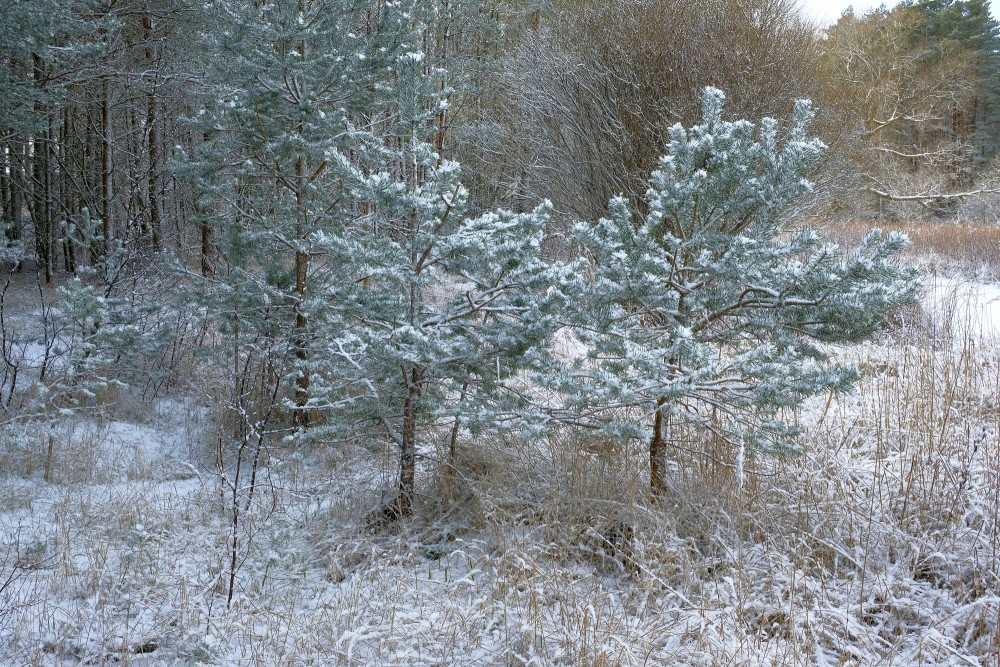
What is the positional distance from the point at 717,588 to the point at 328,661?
5.20 ft

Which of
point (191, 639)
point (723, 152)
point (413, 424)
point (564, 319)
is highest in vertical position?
point (723, 152)

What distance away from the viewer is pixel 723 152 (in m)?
3.44

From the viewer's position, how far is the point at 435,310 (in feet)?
13.9

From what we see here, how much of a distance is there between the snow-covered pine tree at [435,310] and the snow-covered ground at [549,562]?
0.53m

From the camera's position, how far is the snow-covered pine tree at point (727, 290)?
3.15m

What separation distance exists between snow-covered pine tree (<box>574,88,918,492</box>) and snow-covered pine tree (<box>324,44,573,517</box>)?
382mm

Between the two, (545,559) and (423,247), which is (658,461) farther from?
(423,247)

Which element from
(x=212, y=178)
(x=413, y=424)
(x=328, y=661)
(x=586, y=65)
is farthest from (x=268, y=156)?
(x=586, y=65)

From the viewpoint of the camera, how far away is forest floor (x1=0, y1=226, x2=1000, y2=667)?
2.76 meters

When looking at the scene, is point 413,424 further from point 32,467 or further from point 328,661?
point 32,467

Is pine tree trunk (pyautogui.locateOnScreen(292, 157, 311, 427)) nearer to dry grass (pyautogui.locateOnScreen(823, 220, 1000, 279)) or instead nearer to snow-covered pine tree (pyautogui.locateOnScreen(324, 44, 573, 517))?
snow-covered pine tree (pyautogui.locateOnScreen(324, 44, 573, 517))

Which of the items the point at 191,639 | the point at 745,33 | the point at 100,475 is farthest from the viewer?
the point at 745,33

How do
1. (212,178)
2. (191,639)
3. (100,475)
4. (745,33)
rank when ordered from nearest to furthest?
(191,639)
(100,475)
(212,178)
(745,33)

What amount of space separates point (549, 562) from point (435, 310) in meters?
1.64
